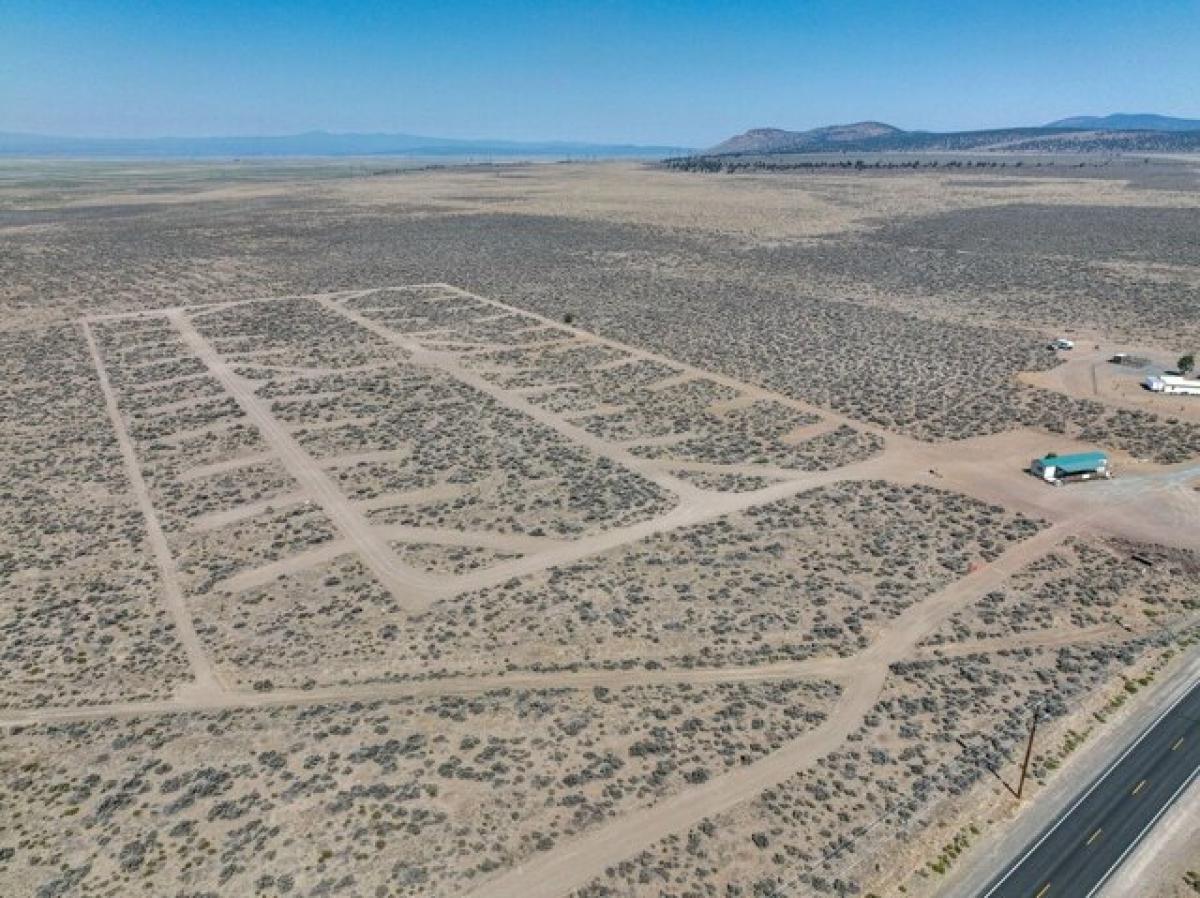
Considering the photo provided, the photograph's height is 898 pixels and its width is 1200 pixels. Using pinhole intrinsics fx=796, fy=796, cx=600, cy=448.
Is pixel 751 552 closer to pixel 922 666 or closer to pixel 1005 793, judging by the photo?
pixel 922 666

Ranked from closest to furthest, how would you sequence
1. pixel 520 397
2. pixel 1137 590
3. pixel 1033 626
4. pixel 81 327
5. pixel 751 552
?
pixel 1033 626
pixel 1137 590
pixel 751 552
pixel 520 397
pixel 81 327

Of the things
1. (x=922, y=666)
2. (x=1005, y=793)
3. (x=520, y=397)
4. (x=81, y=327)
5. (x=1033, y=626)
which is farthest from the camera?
(x=81, y=327)

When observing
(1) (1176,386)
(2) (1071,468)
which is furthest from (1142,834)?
(1) (1176,386)

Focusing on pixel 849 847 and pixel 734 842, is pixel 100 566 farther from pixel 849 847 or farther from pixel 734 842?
pixel 849 847

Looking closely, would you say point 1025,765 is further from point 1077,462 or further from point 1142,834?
point 1077,462

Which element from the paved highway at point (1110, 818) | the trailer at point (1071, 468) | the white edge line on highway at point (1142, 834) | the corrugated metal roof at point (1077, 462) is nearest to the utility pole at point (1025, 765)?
the paved highway at point (1110, 818)

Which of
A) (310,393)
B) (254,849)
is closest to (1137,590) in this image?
(254,849)

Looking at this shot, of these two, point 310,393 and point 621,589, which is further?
point 310,393

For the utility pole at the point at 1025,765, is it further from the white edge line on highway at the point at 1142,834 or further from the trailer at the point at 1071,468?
the trailer at the point at 1071,468
